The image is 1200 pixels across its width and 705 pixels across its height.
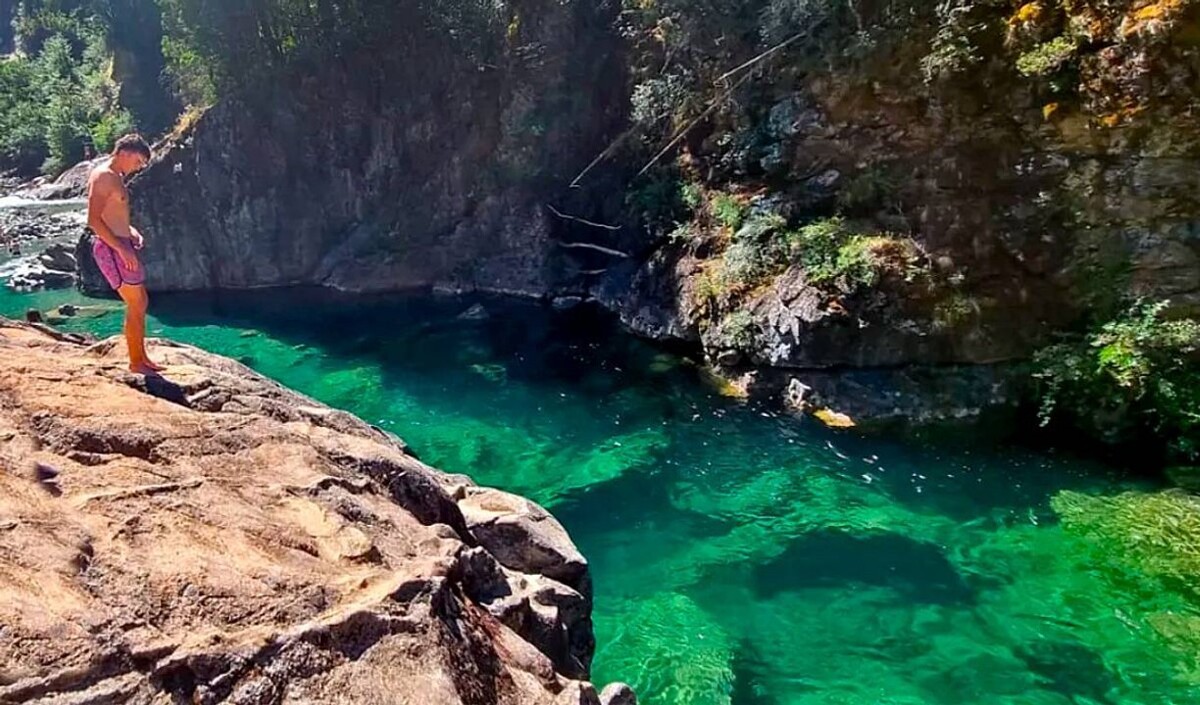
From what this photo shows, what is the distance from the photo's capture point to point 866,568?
38.0 feet

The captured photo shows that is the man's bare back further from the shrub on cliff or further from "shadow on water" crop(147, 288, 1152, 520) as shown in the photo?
the shrub on cliff

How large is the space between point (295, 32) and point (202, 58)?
4.01 m

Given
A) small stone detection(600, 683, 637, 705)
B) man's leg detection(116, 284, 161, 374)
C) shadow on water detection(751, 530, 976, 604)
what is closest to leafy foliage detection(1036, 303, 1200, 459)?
shadow on water detection(751, 530, 976, 604)

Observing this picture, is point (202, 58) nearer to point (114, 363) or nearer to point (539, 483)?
point (539, 483)

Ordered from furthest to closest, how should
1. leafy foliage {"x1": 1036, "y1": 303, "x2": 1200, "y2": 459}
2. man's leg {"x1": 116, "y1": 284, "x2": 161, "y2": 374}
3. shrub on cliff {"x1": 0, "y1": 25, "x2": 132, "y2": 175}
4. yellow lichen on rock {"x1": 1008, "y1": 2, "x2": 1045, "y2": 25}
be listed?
shrub on cliff {"x1": 0, "y1": 25, "x2": 132, "y2": 175} → yellow lichen on rock {"x1": 1008, "y1": 2, "x2": 1045, "y2": 25} → leafy foliage {"x1": 1036, "y1": 303, "x2": 1200, "y2": 459} → man's leg {"x1": 116, "y1": 284, "x2": 161, "y2": 374}

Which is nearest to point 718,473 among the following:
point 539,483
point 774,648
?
point 539,483

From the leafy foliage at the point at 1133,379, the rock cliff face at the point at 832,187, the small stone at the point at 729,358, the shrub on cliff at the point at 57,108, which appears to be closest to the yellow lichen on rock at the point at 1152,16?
the rock cliff face at the point at 832,187

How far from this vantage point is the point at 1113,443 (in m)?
13.6

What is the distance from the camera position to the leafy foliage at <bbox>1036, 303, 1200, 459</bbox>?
12930 mm

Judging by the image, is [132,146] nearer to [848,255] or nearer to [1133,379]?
[848,255]

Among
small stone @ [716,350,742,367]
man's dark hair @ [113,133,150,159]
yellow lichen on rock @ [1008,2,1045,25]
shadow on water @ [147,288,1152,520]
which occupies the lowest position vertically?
shadow on water @ [147,288,1152,520]

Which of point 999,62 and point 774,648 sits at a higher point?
point 999,62

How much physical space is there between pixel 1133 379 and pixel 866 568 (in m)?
5.60

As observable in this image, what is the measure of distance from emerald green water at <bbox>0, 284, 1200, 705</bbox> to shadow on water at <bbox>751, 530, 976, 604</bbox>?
0.09 feet
